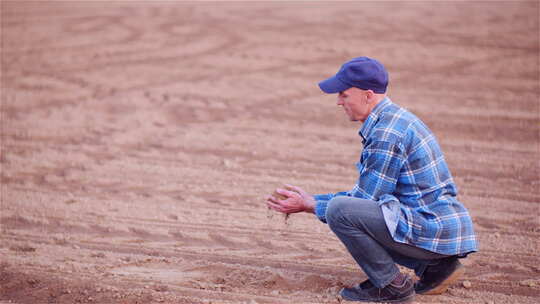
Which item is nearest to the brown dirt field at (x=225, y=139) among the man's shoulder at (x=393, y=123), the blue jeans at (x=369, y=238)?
the blue jeans at (x=369, y=238)

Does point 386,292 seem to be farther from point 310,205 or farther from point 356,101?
point 356,101

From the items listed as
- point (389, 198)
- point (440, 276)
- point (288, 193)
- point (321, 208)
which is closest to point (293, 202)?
point (288, 193)

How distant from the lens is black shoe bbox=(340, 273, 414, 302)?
3.80 meters

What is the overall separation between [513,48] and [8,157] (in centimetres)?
862

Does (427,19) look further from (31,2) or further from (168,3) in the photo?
(31,2)

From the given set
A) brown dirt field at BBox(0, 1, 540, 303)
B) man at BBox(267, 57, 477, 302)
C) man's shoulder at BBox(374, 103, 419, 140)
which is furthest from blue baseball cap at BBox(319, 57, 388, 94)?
brown dirt field at BBox(0, 1, 540, 303)

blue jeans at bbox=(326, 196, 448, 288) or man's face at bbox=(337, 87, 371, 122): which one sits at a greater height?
man's face at bbox=(337, 87, 371, 122)

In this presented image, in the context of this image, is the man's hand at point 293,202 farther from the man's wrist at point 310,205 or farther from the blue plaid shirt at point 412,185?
the blue plaid shirt at point 412,185

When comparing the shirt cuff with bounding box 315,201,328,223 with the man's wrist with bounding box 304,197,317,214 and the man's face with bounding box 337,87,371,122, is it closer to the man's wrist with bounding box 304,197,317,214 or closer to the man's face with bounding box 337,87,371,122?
the man's wrist with bounding box 304,197,317,214

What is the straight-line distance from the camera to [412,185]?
362 cm

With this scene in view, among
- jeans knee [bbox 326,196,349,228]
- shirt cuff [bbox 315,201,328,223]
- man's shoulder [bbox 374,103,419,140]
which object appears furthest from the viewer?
shirt cuff [bbox 315,201,328,223]

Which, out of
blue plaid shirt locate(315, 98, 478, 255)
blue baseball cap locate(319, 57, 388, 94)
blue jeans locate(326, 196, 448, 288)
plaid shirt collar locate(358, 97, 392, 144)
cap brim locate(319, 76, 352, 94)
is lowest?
blue jeans locate(326, 196, 448, 288)

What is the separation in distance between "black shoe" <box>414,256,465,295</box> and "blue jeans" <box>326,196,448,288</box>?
5.0 inches

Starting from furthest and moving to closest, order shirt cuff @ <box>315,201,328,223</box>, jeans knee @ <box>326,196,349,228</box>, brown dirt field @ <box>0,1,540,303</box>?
brown dirt field @ <box>0,1,540,303</box> < shirt cuff @ <box>315,201,328,223</box> < jeans knee @ <box>326,196,349,228</box>
